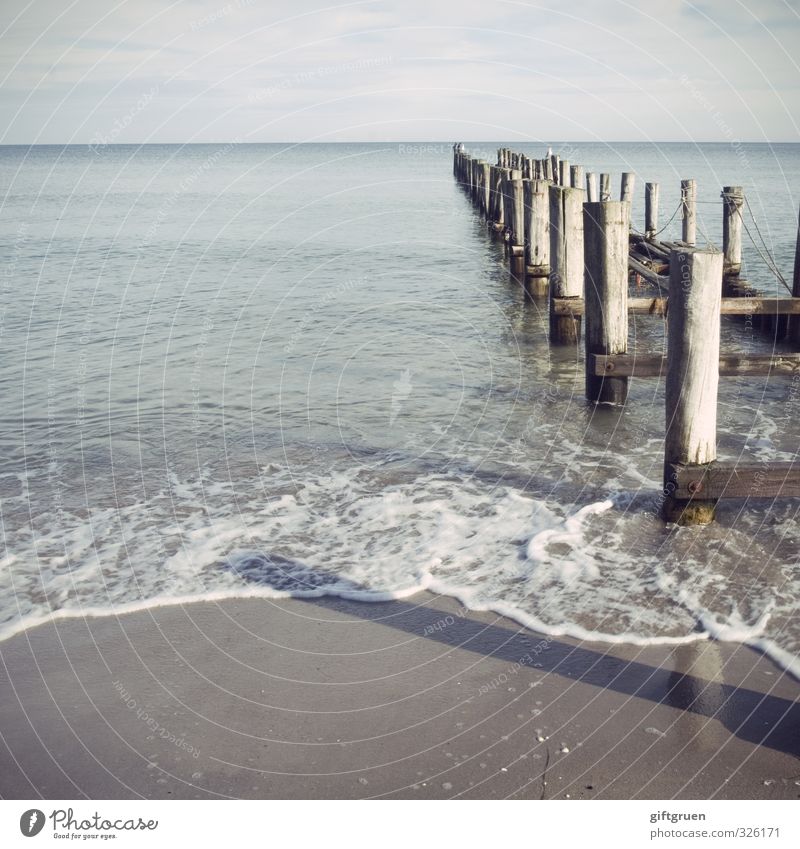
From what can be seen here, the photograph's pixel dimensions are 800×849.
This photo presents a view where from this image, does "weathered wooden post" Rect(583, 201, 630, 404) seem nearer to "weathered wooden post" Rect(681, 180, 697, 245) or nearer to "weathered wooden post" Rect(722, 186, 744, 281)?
"weathered wooden post" Rect(722, 186, 744, 281)

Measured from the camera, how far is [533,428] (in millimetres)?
8586

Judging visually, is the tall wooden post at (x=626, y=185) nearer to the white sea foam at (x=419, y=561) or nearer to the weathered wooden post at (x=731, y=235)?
the weathered wooden post at (x=731, y=235)

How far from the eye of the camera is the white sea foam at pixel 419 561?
495cm

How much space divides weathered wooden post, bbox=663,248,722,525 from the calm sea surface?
1.70 feet

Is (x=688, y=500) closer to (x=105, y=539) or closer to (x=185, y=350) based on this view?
(x=105, y=539)

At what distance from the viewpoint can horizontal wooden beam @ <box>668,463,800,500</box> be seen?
215 inches

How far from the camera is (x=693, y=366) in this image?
18.1ft

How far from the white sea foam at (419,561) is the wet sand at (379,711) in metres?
0.24

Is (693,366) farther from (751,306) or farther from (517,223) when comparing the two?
(517,223)

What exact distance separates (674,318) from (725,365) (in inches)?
74.1

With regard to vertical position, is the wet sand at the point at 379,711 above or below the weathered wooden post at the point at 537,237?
below

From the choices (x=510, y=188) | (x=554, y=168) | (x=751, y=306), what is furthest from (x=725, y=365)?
(x=554, y=168)

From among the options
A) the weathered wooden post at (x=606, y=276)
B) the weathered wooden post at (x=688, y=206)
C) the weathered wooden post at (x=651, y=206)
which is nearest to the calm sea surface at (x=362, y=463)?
the weathered wooden post at (x=606, y=276)

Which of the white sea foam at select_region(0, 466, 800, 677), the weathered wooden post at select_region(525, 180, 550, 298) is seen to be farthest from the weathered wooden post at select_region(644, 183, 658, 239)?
the white sea foam at select_region(0, 466, 800, 677)
